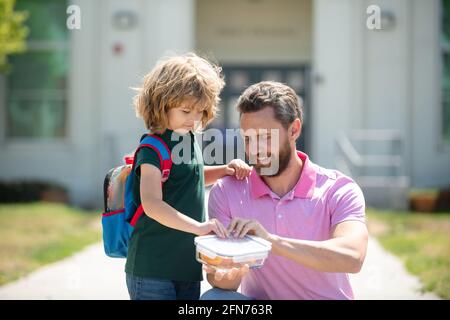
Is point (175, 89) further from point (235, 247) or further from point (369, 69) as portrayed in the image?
point (369, 69)

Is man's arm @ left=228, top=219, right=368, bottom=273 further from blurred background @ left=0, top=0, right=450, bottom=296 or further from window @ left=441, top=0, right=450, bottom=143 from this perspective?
window @ left=441, top=0, right=450, bottom=143

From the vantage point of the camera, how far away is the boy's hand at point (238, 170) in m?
2.93

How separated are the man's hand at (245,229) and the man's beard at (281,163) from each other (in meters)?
0.44

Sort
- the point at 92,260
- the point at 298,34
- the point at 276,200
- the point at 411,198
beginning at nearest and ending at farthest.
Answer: the point at 276,200 < the point at 92,260 < the point at 411,198 < the point at 298,34

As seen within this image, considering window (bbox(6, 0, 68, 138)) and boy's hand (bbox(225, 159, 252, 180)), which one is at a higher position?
window (bbox(6, 0, 68, 138))

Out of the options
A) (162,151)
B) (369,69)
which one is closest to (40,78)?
(369,69)

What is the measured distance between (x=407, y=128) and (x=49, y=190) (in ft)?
22.0

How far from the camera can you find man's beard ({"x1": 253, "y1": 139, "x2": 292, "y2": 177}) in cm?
278

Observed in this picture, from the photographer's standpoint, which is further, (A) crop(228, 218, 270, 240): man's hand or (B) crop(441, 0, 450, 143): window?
(B) crop(441, 0, 450, 143): window

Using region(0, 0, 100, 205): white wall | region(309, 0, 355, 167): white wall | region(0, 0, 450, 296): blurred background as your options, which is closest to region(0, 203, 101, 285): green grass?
region(0, 0, 100, 205): white wall
